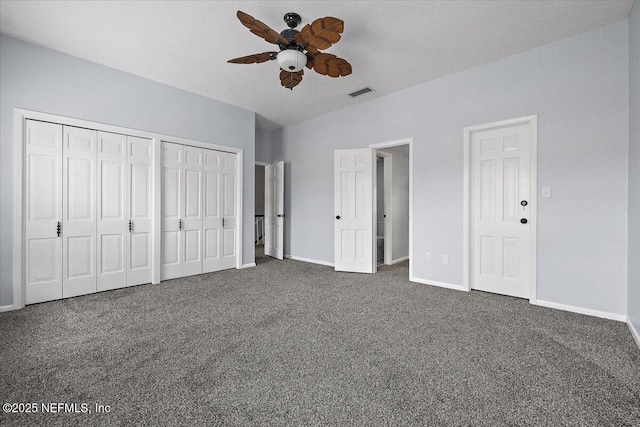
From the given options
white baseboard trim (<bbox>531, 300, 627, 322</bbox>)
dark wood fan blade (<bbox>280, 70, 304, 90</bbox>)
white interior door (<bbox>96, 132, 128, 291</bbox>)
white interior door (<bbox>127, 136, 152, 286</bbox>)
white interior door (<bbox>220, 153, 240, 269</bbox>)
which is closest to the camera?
white baseboard trim (<bbox>531, 300, 627, 322</bbox>)

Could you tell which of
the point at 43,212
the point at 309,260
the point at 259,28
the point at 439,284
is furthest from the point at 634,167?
the point at 43,212

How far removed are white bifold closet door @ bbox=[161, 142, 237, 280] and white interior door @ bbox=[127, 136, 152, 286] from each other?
213mm

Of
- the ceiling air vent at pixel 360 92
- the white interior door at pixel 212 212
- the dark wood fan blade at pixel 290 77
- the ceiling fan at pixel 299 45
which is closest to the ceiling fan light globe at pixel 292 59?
the ceiling fan at pixel 299 45

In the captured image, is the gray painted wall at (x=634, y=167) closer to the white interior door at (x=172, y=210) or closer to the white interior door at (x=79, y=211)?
the white interior door at (x=172, y=210)

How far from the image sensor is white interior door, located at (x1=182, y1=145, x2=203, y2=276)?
171 inches

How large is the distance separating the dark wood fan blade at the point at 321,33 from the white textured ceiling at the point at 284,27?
0.36 m

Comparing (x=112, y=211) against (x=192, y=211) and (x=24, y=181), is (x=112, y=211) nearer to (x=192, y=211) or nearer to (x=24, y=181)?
(x=24, y=181)

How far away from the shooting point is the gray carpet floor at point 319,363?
1438 millimetres

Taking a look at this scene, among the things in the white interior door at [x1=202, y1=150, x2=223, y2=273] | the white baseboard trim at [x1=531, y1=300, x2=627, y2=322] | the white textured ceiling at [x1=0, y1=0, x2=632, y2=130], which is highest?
A: the white textured ceiling at [x1=0, y1=0, x2=632, y2=130]

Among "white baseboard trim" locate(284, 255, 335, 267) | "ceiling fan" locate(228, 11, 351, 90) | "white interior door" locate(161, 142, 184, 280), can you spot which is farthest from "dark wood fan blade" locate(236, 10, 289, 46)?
"white baseboard trim" locate(284, 255, 335, 267)

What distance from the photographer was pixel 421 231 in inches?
159

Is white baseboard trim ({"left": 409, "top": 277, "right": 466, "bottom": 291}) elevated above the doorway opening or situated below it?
below

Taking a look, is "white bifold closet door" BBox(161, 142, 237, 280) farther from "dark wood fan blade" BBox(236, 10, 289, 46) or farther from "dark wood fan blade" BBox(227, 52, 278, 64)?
"dark wood fan blade" BBox(236, 10, 289, 46)

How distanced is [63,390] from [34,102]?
3.25m
